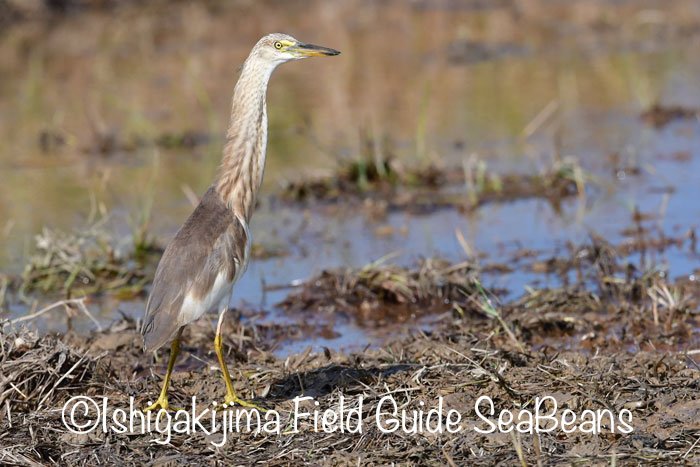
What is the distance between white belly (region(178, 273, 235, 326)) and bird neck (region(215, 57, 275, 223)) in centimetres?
36

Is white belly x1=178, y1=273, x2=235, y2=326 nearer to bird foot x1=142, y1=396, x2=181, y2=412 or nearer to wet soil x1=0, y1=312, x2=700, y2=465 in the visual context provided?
bird foot x1=142, y1=396, x2=181, y2=412

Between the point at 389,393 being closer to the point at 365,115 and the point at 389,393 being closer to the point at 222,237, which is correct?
the point at 222,237

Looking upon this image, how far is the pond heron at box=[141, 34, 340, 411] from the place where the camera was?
4.10m

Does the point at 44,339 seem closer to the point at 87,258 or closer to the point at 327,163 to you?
the point at 87,258

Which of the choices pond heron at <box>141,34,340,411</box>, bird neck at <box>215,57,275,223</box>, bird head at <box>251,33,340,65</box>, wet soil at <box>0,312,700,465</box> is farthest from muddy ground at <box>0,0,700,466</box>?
bird head at <box>251,33,340,65</box>

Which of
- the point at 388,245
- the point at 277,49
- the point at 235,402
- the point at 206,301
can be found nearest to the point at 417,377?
the point at 235,402

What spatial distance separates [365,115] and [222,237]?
640 centimetres

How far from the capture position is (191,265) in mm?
4164

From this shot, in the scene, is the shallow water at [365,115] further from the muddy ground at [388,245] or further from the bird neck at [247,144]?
the bird neck at [247,144]

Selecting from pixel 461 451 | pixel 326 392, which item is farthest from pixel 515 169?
pixel 461 451

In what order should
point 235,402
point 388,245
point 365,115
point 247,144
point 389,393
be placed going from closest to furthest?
point 389,393 → point 235,402 → point 247,144 → point 388,245 → point 365,115

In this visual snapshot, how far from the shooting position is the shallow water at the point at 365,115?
23.2 feet

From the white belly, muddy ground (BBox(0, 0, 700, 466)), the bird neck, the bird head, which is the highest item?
the bird head

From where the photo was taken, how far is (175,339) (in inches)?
169
